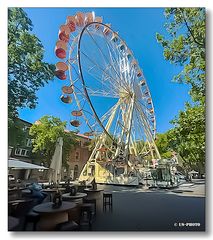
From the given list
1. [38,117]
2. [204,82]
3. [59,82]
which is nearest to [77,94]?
[59,82]

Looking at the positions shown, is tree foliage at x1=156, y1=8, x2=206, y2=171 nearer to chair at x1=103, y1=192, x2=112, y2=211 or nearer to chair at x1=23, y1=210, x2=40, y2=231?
chair at x1=103, y1=192, x2=112, y2=211

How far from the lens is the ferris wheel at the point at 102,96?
4.08 metres

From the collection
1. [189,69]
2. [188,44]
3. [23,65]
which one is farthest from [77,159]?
[188,44]

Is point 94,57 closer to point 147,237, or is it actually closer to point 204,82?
point 204,82

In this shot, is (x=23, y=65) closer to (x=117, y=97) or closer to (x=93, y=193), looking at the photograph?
(x=117, y=97)

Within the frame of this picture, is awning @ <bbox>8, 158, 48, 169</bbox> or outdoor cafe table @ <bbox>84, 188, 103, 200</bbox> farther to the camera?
outdoor cafe table @ <bbox>84, 188, 103, 200</bbox>

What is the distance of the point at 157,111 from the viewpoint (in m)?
4.12

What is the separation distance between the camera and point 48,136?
3801mm

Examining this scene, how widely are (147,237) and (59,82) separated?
2.85m

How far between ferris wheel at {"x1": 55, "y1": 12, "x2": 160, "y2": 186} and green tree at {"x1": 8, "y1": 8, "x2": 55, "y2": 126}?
1.04 ft

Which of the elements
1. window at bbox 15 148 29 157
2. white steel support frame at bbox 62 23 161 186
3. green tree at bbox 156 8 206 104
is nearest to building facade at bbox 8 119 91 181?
window at bbox 15 148 29 157

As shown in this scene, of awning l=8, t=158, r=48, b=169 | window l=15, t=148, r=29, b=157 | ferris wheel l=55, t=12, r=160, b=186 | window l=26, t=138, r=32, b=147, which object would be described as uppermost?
ferris wheel l=55, t=12, r=160, b=186

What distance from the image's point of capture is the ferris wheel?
4.08 metres

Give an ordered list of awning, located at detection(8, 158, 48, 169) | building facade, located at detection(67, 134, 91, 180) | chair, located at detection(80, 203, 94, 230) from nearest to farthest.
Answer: chair, located at detection(80, 203, 94, 230) → awning, located at detection(8, 158, 48, 169) → building facade, located at detection(67, 134, 91, 180)
